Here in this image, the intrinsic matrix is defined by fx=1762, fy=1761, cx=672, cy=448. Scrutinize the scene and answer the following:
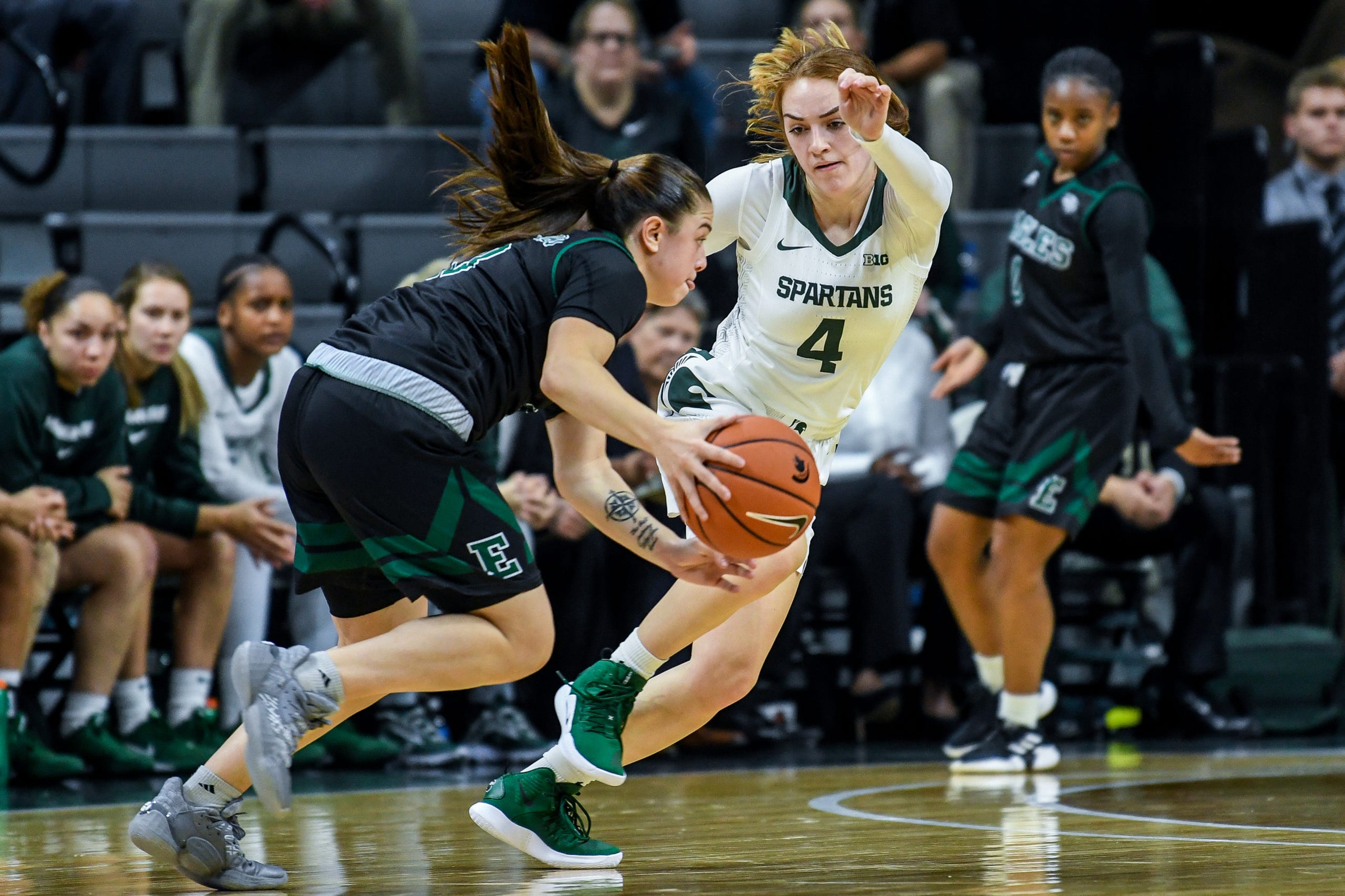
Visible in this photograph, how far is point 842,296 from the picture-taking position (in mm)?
4254

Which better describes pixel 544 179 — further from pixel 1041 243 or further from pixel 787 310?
pixel 1041 243

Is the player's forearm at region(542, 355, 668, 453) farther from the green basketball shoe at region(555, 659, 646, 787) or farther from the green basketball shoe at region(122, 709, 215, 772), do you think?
the green basketball shoe at region(122, 709, 215, 772)

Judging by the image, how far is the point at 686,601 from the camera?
153 inches

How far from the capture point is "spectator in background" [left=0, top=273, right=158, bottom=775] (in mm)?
6000

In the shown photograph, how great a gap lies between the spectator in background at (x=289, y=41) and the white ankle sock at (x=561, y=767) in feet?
19.7

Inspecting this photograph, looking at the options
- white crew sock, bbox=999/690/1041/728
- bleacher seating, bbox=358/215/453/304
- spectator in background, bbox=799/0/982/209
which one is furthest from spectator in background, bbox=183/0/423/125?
white crew sock, bbox=999/690/1041/728

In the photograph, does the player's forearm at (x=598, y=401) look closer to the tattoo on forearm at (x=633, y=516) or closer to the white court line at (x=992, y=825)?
the tattoo on forearm at (x=633, y=516)

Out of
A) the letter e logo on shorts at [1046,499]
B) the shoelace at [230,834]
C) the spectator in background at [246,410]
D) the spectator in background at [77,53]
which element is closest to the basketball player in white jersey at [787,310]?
the shoelace at [230,834]

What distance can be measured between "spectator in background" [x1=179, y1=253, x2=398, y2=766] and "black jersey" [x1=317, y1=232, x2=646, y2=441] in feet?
10.4

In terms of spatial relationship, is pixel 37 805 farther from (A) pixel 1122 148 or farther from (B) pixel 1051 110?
(A) pixel 1122 148

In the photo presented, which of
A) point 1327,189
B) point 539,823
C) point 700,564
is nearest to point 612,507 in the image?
point 700,564

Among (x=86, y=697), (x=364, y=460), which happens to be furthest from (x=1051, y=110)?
(x=86, y=697)

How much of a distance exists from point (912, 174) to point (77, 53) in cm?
614

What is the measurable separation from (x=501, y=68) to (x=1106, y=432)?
3.06 m
